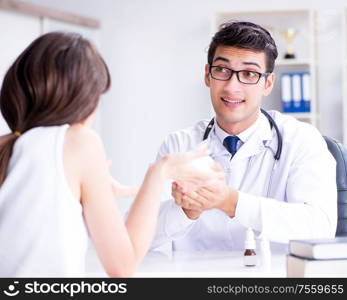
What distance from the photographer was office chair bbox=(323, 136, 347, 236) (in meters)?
2.85

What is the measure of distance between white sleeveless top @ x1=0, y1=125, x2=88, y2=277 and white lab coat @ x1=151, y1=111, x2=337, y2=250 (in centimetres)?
99

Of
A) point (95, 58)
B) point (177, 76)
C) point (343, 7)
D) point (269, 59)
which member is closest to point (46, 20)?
point (177, 76)

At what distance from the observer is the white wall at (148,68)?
6029 millimetres

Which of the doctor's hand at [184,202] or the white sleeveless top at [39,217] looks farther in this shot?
the doctor's hand at [184,202]

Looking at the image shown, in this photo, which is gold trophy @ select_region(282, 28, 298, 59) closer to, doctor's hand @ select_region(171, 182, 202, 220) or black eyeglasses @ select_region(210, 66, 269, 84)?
black eyeglasses @ select_region(210, 66, 269, 84)

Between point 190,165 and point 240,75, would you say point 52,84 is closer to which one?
point 190,165

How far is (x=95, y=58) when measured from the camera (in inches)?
63.6

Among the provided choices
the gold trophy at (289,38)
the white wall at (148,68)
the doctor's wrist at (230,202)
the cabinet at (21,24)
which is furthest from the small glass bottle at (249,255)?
the white wall at (148,68)

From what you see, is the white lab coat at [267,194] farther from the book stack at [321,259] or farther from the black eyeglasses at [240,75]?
the book stack at [321,259]

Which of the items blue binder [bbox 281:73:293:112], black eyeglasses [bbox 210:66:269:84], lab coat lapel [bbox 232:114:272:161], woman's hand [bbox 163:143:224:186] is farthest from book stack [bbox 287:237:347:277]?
blue binder [bbox 281:73:293:112]

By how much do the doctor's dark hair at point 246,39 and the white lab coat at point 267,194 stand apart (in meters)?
0.27

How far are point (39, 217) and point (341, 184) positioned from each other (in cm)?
166

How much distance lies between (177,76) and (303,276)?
4.55 meters

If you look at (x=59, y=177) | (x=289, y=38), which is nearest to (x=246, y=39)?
(x=59, y=177)
